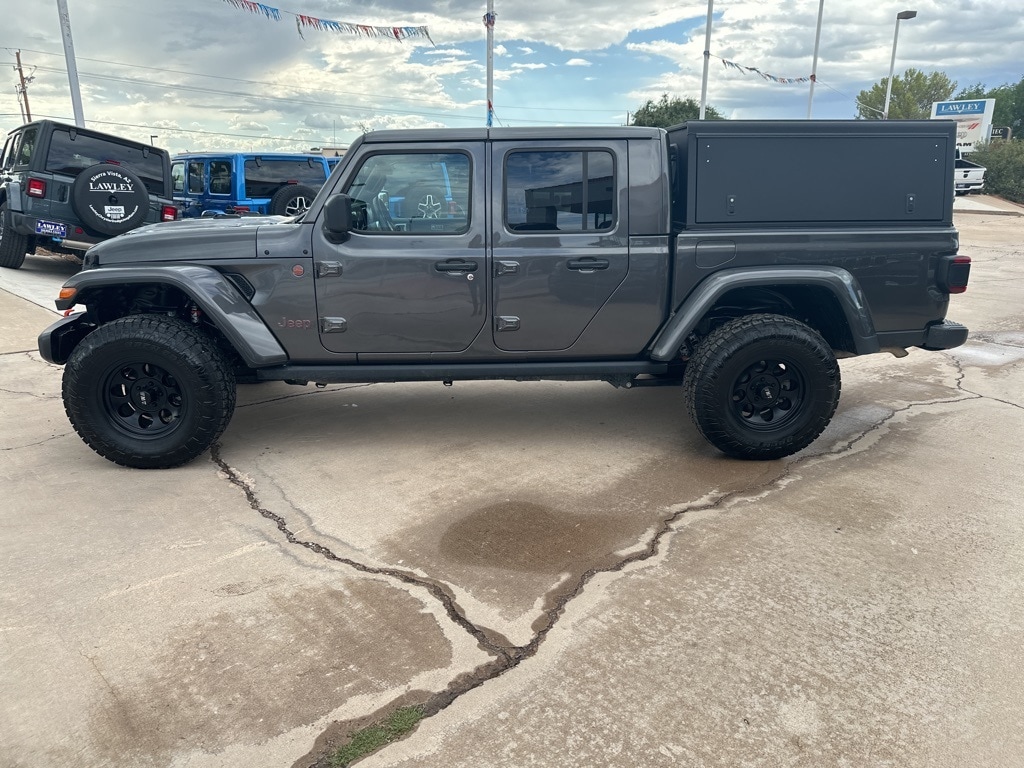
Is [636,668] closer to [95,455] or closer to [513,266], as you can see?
[513,266]

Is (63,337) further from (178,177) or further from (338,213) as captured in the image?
(178,177)

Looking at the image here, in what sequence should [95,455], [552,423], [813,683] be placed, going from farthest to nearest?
1. [552,423]
2. [95,455]
3. [813,683]

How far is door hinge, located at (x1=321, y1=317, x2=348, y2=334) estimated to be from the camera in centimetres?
428

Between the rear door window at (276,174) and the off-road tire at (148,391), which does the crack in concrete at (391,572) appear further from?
the rear door window at (276,174)

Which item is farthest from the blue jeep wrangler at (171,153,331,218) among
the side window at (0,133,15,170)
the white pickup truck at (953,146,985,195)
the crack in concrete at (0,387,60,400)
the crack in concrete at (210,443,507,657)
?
the white pickup truck at (953,146,985,195)

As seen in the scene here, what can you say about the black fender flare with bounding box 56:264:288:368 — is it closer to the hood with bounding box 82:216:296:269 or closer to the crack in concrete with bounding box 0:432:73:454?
the hood with bounding box 82:216:296:269

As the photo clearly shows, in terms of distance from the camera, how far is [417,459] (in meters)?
4.45

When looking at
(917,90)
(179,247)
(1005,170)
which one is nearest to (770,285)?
(179,247)


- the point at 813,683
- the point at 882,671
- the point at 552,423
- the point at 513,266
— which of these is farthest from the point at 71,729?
the point at 552,423

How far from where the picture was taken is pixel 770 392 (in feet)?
14.3

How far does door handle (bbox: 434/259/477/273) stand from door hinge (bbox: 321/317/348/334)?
63 cm

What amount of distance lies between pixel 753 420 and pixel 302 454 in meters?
2.73

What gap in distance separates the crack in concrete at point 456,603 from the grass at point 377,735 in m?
0.03

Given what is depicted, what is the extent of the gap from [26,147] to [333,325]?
826 centimetres
